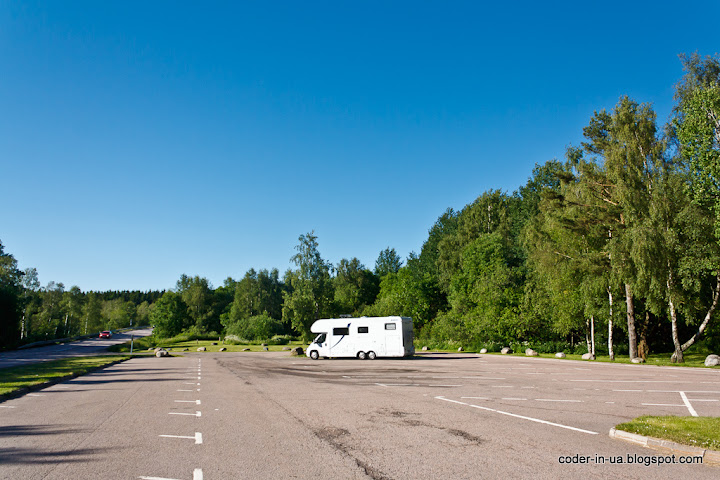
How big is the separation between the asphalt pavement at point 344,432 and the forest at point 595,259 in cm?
1475

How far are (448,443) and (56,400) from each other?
11.9 meters

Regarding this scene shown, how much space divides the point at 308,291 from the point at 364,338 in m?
17.4

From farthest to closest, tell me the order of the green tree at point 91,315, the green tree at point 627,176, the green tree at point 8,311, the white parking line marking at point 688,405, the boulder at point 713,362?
1. the green tree at point 91,315
2. the green tree at point 8,311
3. the green tree at point 627,176
4. the boulder at point 713,362
5. the white parking line marking at point 688,405

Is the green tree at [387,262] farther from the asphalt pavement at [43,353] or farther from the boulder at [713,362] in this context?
the boulder at [713,362]

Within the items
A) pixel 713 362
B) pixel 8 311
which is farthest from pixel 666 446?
pixel 8 311

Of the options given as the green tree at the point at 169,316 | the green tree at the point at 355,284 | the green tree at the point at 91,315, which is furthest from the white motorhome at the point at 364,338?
the green tree at the point at 91,315

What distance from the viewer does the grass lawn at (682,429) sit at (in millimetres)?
6714

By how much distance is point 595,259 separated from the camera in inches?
1217

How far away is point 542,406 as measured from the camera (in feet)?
36.4

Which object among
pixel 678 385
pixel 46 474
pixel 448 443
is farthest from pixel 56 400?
pixel 678 385

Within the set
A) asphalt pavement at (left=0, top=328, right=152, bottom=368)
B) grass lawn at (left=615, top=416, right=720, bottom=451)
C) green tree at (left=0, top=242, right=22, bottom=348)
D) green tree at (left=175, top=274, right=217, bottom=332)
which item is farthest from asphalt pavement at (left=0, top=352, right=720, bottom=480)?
green tree at (left=175, top=274, right=217, bottom=332)

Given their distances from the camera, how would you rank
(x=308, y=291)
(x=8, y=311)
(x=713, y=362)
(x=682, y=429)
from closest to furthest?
1. (x=682, y=429)
2. (x=713, y=362)
3. (x=308, y=291)
4. (x=8, y=311)

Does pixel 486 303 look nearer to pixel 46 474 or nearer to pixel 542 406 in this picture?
pixel 542 406

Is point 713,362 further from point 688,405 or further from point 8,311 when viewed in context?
point 8,311
